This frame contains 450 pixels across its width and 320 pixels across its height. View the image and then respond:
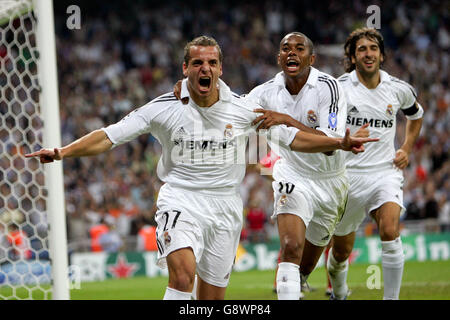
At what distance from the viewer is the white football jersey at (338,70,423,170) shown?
8.12 m

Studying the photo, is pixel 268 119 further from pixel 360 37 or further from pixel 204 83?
pixel 360 37

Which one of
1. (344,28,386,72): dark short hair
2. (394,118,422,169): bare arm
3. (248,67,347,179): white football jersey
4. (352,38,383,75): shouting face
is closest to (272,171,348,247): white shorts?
(248,67,347,179): white football jersey

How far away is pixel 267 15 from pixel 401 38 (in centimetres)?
453

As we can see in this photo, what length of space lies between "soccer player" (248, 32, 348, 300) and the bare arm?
96cm

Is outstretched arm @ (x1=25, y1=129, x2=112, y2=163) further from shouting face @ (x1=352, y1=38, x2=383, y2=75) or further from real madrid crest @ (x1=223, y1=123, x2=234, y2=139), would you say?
shouting face @ (x1=352, y1=38, x2=383, y2=75)

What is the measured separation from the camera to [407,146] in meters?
8.47

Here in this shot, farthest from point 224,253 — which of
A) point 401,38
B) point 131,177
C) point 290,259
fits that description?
point 401,38

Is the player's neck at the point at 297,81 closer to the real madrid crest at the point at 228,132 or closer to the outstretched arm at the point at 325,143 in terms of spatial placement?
the outstretched arm at the point at 325,143

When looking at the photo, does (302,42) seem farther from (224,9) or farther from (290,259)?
(224,9)

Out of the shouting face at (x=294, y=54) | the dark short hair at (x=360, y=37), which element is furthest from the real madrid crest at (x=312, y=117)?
the dark short hair at (x=360, y=37)

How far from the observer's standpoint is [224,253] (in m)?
6.30

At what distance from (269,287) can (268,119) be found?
613 cm

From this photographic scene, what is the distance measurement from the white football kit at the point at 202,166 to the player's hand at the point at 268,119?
8 cm
